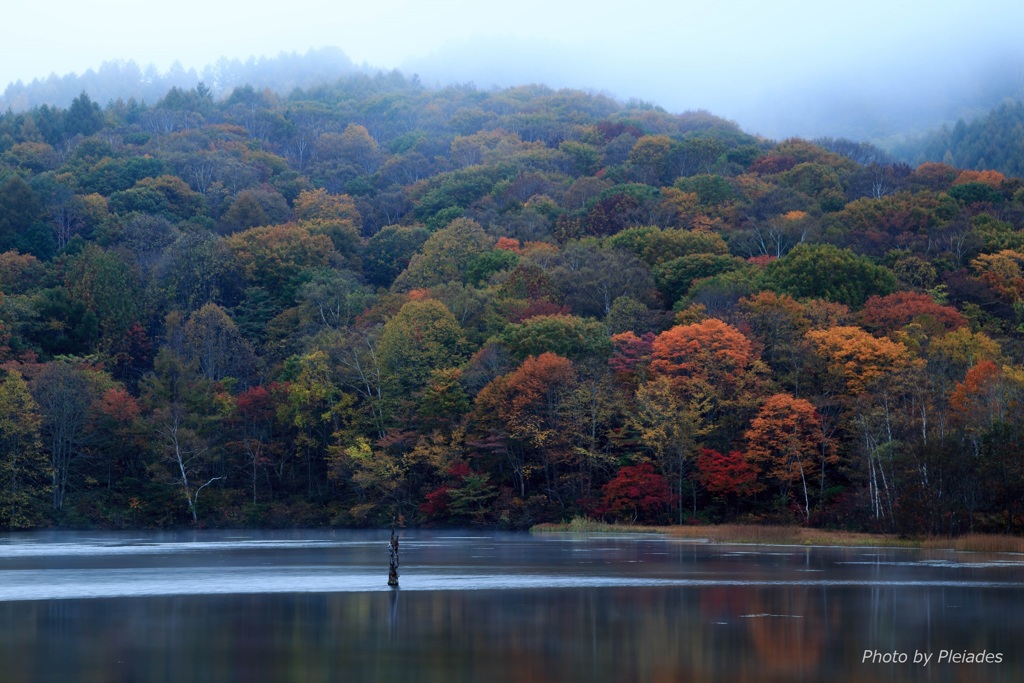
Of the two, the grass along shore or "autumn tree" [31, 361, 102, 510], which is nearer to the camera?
the grass along shore

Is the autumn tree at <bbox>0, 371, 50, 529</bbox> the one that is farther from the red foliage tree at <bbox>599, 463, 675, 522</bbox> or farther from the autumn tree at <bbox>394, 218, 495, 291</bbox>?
the red foliage tree at <bbox>599, 463, 675, 522</bbox>

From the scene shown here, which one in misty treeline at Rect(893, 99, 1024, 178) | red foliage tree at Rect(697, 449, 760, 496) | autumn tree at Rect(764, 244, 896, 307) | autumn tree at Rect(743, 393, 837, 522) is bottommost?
red foliage tree at Rect(697, 449, 760, 496)

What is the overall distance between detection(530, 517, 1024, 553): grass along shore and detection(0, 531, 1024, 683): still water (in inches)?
116

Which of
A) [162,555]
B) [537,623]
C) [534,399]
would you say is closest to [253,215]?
[534,399]

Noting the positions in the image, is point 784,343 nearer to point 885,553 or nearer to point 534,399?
point 534,399

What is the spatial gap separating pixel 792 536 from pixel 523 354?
78.7 feet

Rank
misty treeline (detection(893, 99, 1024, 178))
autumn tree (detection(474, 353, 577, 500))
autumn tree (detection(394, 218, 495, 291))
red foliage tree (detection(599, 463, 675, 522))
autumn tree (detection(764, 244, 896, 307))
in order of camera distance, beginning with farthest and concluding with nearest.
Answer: misty treeline (detection(893, 99, 1024, 178)) < autumn tree (detection(394, 218, 495, 291)) < autumn tree (detection(764, 244, 896, 307)) < autumn tree (detection(474, 353, 577, 500)) < red foliage tree (detection(599, 463, 675, 522))

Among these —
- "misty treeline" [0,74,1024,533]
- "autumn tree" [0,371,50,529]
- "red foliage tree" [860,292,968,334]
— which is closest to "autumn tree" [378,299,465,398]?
"misty treeline" [0,74,1024,533]

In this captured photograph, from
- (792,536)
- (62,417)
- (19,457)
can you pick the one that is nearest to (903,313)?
(792,536)

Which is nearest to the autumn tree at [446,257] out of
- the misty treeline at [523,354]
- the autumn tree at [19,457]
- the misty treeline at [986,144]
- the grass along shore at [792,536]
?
the misty treeline at [523,354]

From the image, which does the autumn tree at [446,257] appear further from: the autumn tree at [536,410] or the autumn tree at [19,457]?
the autumn tree at [19,457]

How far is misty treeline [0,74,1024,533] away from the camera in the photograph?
5906 centimetres

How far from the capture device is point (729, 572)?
1324 inches

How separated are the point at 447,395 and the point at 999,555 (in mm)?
37982
